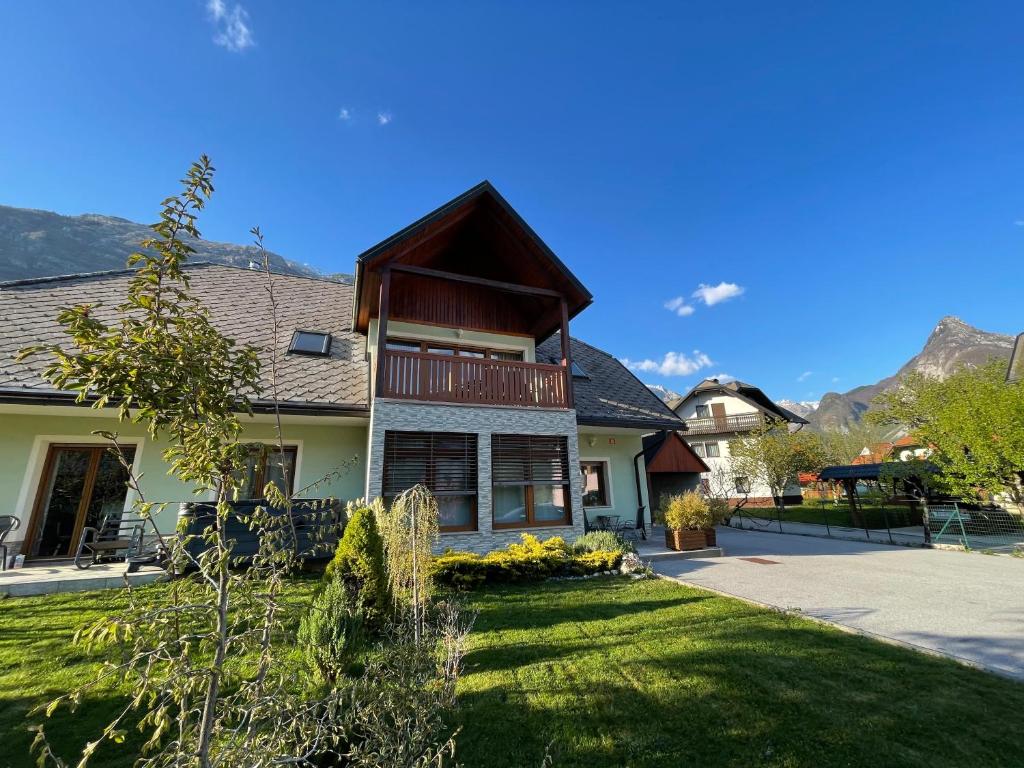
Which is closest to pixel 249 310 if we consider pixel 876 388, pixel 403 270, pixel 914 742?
pixel 403 270

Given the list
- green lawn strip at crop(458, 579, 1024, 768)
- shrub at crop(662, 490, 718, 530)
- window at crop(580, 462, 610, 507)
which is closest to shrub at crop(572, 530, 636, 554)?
shrub at crop(662, 490, 718, 530)

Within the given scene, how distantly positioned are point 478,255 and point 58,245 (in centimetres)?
10466

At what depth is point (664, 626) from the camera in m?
5.30

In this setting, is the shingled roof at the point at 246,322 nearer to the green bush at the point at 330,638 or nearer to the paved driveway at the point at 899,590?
the green bush at the point at 330,638

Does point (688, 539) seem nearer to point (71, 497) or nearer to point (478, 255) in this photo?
point (478, 255)

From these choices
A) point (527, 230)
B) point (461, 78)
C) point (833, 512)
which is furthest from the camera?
point (833, 512)

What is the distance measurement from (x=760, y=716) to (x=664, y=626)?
1.96 metres

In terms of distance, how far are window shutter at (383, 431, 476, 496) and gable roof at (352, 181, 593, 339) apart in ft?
11.4

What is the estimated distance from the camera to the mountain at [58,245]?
65.0 m

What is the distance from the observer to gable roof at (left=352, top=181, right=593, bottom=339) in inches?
384

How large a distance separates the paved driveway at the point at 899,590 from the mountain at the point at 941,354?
3885 inches

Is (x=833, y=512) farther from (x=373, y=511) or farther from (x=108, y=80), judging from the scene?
(x=108, y=80)

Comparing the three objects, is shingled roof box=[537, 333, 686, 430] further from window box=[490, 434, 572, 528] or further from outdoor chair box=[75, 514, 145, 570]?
outdoor chair box=[75, 514, 145, 570]

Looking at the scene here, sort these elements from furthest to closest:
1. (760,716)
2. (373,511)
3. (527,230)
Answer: (527,230)
(373,511)
(760,716)
